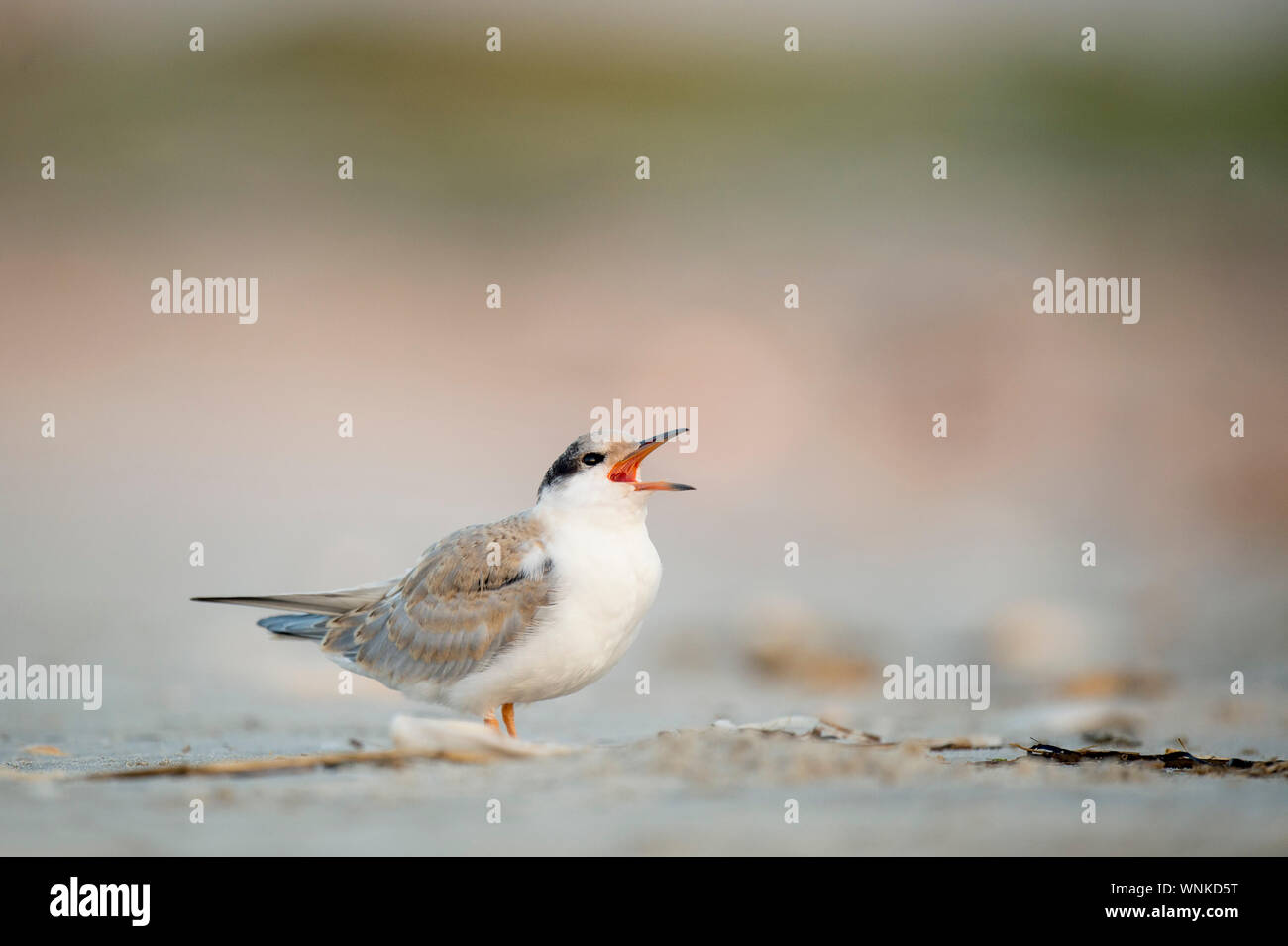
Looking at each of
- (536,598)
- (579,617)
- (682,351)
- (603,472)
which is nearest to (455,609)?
(536,598)

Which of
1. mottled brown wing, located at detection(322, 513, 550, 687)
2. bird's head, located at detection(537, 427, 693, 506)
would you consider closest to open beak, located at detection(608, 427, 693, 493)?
bird's head, located at detection(537, 427, 693, 506)

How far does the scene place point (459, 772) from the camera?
3.89 meters

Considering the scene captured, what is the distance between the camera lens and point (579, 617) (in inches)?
180

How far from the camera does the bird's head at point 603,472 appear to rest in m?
4.77

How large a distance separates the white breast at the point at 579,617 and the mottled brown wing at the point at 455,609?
57 mm

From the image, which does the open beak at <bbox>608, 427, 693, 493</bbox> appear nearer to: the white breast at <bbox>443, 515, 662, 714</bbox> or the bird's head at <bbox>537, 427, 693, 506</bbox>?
the bird's head at <bbox>537, 427, 693, 506</bbox>

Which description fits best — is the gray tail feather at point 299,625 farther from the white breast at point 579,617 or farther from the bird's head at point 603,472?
the bird's head at point 603,472

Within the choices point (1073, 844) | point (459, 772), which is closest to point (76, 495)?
point (459, 772)

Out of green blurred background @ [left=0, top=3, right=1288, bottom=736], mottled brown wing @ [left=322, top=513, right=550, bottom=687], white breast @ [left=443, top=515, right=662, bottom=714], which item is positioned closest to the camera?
white breast @ [left=443, top=515, right=662, bottom=714]

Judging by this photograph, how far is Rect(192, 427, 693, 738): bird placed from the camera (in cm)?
461

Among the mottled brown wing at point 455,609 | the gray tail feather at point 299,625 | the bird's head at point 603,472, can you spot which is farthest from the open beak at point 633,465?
the gray tail feather at point 299,625

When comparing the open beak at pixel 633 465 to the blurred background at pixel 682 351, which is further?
the blurred background at pixel 682 351

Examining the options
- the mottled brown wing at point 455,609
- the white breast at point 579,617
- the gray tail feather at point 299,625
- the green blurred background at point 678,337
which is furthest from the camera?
the green blurred background at point 678,337

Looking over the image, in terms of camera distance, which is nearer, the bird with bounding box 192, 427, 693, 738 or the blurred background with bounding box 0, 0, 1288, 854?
the bird with bounding box 192, 427, 693, 738
